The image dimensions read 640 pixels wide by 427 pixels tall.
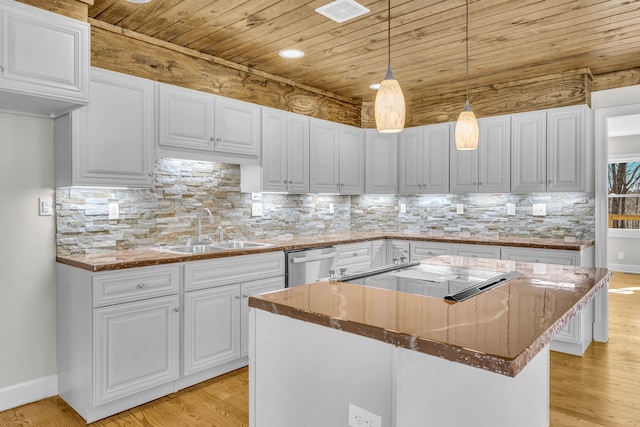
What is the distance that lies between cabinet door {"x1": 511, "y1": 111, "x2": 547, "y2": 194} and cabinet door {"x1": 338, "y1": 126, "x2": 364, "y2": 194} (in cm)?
160

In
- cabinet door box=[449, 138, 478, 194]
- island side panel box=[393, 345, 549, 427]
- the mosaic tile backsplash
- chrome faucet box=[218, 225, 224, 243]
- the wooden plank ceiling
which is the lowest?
island side panel box=[393, 345, 549, 427]

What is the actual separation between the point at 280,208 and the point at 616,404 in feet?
10.2

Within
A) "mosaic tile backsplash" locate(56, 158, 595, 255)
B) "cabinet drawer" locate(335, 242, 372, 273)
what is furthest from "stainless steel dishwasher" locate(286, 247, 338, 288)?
"mosaic tile backsplash" locate(56, 158, 595, 255)

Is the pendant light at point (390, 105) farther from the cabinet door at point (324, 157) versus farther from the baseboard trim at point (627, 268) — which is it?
the baseboard trim at point (627, 268)

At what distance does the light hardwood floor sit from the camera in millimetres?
2514

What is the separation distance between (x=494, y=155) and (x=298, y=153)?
199cm

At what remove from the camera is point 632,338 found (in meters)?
3.94

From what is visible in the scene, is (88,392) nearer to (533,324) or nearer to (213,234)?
(213,234)

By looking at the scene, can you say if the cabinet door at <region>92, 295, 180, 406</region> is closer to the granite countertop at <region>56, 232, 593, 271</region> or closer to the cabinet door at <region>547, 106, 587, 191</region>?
the granite countertop at <region>56, 232, 593, 271</region>

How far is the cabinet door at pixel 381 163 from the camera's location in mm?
4996

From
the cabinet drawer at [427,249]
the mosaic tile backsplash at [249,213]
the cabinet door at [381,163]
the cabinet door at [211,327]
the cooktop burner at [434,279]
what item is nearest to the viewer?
the cooktop burner at [434,279]

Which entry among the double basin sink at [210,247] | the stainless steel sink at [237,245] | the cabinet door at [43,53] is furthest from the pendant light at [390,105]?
the stainless steel sink at [237,245]

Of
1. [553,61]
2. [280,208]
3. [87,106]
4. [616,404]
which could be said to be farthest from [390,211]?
[87,106]

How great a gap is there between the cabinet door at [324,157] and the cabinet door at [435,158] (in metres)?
1.00
